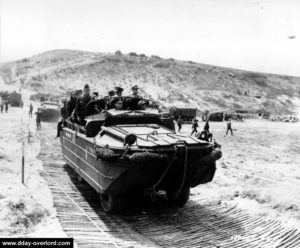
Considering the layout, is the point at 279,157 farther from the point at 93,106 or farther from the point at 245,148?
the point at 93,106

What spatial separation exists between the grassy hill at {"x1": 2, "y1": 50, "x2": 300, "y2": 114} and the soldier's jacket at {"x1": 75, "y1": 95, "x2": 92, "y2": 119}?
43286 mm

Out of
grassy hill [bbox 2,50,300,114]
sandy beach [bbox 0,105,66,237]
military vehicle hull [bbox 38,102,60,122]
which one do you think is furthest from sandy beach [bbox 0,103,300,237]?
grassy hill [bbox 2,50,300,114]

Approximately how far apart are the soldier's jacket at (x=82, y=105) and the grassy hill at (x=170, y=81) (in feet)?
142

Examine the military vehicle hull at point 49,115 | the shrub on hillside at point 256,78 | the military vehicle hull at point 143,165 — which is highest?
the shrub on hillside at point 256,78

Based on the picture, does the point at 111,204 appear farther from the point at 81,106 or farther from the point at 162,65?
the point at 162,65

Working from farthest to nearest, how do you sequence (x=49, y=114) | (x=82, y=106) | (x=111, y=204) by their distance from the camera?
(x=49, y=114)
(x=82, y=106)
(x=111, y=204)

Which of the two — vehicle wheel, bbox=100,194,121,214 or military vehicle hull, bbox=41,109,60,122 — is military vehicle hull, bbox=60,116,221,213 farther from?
military vehicle hull, bbox=41,109,60,122

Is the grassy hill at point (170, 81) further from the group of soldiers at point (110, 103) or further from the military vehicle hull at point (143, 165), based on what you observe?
the military vehicle hull at point (143, 165)

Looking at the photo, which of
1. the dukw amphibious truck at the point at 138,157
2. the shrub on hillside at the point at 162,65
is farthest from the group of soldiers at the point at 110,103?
the shrub on hillside at the point at 162,65

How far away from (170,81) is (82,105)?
194ft

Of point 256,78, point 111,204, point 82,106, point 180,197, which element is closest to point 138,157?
point 111,204

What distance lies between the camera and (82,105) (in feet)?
33.0

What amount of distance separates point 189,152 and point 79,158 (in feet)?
9.44

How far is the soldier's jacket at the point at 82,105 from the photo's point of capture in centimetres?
999
